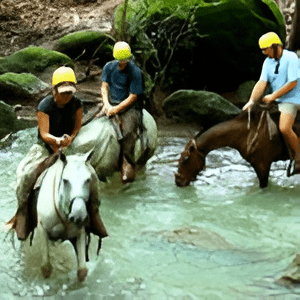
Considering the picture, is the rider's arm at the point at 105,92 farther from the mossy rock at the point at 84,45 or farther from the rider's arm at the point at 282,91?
the mossy rock at the point at 84,45

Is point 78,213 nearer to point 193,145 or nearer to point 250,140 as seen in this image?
point 193,145

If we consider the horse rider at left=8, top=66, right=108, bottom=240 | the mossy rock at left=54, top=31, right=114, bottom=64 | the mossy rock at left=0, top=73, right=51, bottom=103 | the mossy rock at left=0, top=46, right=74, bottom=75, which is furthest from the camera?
the mossy rock at left=54, top=31, right=114, bottom=64

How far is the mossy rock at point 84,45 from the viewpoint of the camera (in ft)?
50.4

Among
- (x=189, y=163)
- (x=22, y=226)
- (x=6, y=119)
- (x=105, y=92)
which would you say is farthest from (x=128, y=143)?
(x=6, y=119)

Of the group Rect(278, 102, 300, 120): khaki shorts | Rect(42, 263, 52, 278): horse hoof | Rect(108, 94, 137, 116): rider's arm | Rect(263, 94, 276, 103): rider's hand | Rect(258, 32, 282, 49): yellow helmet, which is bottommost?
Rect(42, 263, 52, 278): horse hoof

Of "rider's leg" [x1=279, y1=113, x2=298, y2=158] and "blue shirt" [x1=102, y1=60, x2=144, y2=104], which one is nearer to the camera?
"rider's leg" [x1=279, y1=113, x2=298, y2=158]

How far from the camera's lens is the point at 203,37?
13320 mm

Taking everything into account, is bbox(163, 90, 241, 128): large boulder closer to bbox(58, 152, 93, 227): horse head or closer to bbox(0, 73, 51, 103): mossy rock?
bbox(0, 73, 51, 103): mossy rock

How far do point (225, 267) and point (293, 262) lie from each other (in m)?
0.68

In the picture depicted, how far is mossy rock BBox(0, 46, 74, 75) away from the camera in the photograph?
14.0 meters

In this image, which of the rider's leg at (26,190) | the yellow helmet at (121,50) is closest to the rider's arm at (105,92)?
Result: the yellow helmet at (121,50)

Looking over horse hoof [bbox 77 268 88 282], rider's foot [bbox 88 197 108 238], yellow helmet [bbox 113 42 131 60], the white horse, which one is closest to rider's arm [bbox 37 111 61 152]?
the white horse

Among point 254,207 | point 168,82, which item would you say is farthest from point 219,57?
point 254,207

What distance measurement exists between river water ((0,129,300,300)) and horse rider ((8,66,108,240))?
1.36ft
